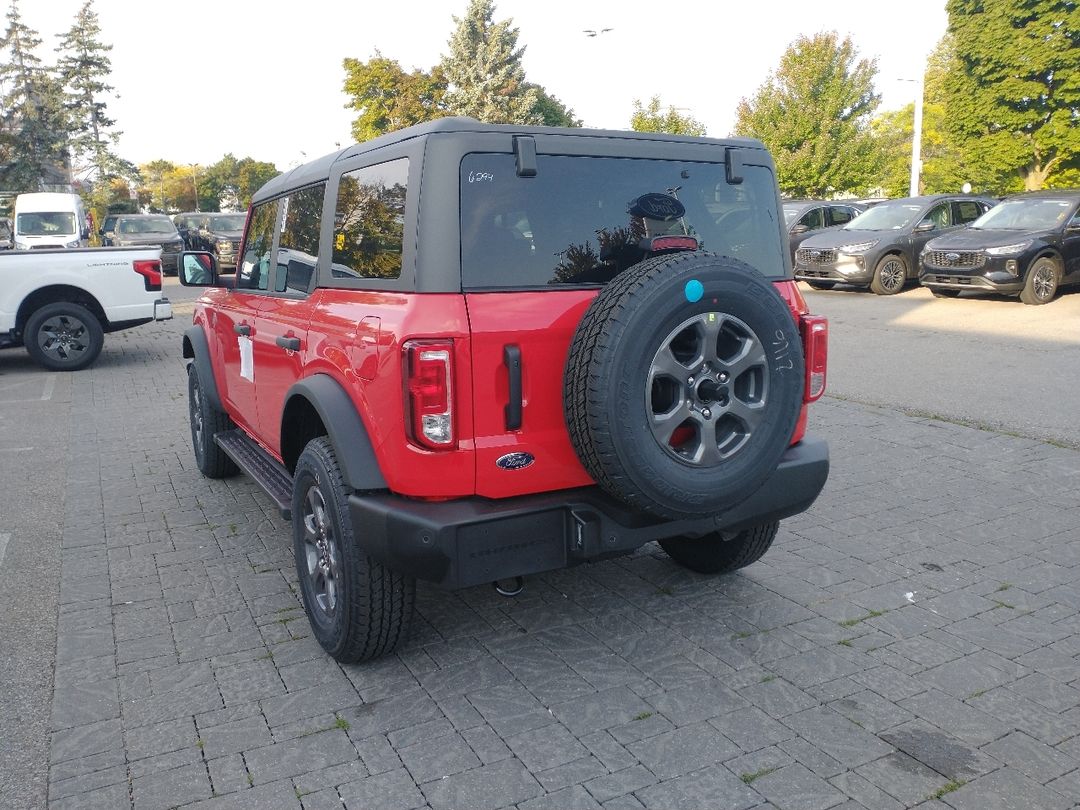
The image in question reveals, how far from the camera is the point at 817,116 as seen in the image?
103ft

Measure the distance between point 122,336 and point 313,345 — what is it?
11986 mm

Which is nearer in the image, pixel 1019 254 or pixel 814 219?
pixel 1019 254

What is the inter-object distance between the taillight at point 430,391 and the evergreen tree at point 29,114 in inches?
2373

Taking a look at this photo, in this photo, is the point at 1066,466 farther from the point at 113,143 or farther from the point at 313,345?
the point at 113,143

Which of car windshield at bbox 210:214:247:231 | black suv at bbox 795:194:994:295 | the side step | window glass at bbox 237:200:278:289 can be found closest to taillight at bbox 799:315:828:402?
the side step

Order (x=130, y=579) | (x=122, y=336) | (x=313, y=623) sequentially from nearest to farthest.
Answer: (x=313, y=623) → (x=130, y=579) → (x=122, y=336)

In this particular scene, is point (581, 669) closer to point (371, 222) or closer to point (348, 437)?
point (348, 437)

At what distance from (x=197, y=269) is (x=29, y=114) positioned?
220 feet

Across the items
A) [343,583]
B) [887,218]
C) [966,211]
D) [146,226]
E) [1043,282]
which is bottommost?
[343,583]

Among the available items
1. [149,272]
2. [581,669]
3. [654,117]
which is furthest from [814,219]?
[654,117]

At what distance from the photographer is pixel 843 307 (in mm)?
15305

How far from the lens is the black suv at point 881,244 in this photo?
54.2ft

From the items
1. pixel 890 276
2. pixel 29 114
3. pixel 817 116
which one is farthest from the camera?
pixel 29 114

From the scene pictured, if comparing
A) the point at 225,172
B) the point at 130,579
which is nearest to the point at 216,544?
the point at 130,579
